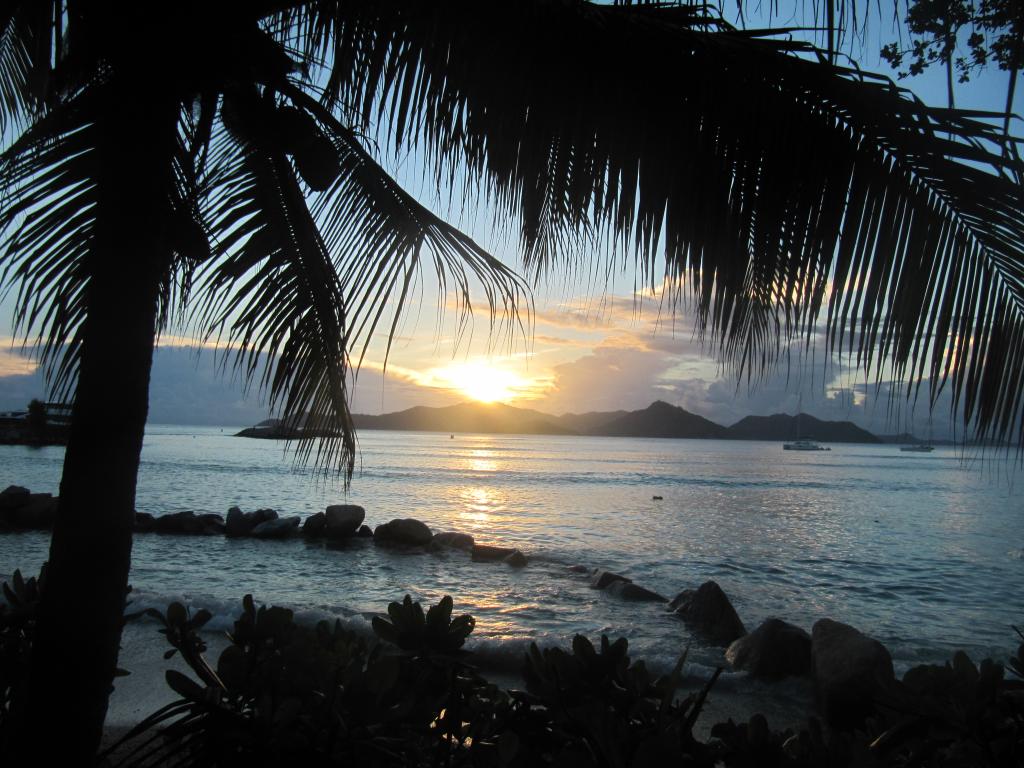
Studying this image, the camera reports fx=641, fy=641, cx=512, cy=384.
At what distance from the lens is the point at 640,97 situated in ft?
5.80

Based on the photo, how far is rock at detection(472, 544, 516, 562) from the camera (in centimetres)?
1458

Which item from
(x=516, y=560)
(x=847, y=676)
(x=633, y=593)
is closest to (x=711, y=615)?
(x=633, y=593)

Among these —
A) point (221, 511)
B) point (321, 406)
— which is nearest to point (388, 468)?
point (221, 511)

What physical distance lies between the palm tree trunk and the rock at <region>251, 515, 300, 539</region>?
51.5 ft

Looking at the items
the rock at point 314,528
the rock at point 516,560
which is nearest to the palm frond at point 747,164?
the rock at point 516,560

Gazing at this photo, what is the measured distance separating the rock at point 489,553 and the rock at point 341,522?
391 centimetres

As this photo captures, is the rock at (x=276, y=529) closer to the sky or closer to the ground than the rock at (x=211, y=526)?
closer to the sky

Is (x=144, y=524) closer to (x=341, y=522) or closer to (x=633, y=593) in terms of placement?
(x=341, y=522)

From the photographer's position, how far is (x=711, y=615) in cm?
939

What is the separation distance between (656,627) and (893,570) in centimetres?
934

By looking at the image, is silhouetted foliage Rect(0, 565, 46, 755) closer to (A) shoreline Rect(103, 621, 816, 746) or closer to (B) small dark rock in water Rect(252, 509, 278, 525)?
(A) shoreline Rect(103, 621, 816, 746)

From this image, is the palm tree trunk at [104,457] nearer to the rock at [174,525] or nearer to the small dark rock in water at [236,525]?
the small dark rock in water at [236,525]

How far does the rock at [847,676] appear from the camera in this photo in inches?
248

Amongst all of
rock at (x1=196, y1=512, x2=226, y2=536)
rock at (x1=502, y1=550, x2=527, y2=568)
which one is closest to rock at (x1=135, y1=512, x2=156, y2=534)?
rock at (x1=196, y1=512, x2=226, y2=536)
